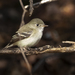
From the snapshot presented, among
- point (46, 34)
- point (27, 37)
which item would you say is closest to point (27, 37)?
point (27, 37)

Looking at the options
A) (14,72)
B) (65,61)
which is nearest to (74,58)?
(65,61)

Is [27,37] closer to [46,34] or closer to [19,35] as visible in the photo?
[19,35]

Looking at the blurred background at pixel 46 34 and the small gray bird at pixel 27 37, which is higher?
the small gray bird at pixel 27 37

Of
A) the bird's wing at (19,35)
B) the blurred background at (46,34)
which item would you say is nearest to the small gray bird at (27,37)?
the bird's wing at (19,35)

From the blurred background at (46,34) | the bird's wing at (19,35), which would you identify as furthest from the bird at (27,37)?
the blurred background at (46,34)

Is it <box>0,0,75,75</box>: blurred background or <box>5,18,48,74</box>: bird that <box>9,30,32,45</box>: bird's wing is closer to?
<box>5,18,48,74</box>: bird

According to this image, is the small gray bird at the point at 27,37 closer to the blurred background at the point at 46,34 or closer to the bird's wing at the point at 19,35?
the bird's wing at the point at 19,35

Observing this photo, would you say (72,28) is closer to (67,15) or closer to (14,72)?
(67,15)

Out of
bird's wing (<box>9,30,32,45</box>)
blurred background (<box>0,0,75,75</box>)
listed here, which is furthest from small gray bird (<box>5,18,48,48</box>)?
blurred background (<box>0,0,75,75</box>)

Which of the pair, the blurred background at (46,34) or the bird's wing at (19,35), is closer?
the bird's wing at (19,35)
